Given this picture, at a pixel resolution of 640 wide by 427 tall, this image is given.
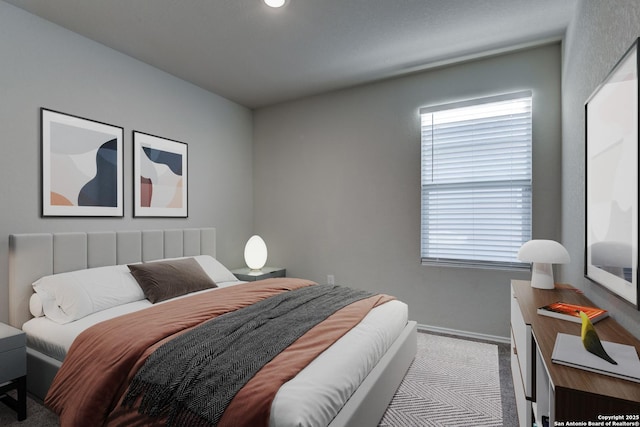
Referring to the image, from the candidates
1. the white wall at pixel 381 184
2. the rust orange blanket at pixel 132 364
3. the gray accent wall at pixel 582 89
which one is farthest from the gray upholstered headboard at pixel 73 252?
the gray accent wall at pixel 582 89

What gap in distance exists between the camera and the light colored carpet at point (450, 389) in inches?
77.5

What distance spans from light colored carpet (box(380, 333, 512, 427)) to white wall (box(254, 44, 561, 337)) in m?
0.49

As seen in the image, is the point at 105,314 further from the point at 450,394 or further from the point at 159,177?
the point at 450,394

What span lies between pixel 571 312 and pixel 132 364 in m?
2.05

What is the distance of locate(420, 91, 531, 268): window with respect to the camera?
3.08 metres

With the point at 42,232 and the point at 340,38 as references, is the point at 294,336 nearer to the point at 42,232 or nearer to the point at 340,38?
the point at 42,232

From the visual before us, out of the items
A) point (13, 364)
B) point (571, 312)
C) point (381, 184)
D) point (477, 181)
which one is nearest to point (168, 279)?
point (13, 364)

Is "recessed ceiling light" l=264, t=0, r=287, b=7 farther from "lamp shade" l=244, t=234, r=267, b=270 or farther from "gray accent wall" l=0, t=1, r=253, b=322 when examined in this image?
"lamp shade" l=244, t=234, r=267, b=270

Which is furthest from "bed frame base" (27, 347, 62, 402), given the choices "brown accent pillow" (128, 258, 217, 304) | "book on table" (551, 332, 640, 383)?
"book on table" (551, 332, 640, 383)

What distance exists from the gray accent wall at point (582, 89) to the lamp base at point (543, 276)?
0.16 m

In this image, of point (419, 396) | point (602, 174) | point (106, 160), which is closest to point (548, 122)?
point (602, 174)

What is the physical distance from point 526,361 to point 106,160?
333cm

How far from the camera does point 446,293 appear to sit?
338 centimetres

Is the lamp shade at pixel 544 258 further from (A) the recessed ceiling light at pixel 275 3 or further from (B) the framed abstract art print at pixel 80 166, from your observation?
(B) the framed abstract art print at pixel 80 166
